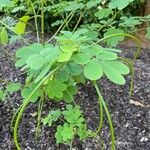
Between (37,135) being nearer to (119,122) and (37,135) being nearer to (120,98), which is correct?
(119,122)

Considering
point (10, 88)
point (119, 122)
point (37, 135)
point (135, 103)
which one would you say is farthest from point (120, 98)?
point (10, 88)

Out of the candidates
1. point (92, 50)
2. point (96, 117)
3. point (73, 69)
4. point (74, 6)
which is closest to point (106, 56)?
point (92, 50)

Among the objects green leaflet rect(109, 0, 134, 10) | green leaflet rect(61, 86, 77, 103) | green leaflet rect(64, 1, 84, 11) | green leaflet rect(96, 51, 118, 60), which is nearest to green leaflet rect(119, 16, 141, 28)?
green leaflet rect(64, 1, 84, 11)

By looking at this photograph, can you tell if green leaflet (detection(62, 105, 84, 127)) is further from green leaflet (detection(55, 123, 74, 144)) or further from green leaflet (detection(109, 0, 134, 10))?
green leaflet (detection(109, 0, 134, 10))

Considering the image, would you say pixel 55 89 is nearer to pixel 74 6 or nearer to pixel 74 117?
pixel 74 117

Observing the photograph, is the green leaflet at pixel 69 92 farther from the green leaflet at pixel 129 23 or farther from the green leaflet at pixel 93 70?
the green leaflet at pixel 129 23

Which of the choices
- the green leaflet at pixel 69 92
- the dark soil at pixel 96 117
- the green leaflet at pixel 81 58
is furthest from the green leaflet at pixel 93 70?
the dark soil at pixel 96 117
